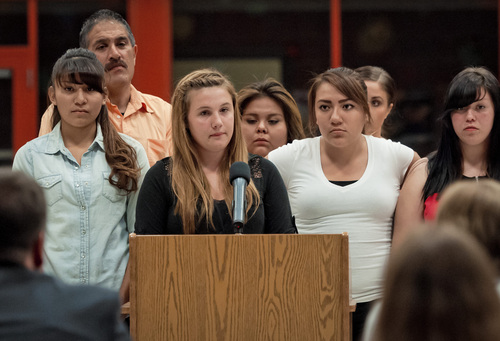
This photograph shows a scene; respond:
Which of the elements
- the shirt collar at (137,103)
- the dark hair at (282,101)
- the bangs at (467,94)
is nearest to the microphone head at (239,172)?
the bangs at (467,94)

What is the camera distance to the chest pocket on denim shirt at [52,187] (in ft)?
10.9

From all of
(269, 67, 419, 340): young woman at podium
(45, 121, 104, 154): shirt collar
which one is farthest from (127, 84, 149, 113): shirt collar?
(269, 67, 419, 340): young woman at podium

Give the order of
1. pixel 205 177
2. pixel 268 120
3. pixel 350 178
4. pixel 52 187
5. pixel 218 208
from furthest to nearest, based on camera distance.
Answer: pixel 268 120 → pixel 350 178 → pixel 52 187 → pixel 205 177 → pixel 218 208

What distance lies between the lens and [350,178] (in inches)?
140

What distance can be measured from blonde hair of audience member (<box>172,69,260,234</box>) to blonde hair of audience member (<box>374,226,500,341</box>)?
160cm

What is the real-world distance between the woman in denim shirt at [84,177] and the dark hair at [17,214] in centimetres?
147

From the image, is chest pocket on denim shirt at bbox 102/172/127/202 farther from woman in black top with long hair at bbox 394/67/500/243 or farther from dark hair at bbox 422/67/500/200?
dark hair at bbox 422/67/500/200

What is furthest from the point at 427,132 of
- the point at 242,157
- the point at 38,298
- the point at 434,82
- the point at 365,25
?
the point at 38,298

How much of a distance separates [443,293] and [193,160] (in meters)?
1.91

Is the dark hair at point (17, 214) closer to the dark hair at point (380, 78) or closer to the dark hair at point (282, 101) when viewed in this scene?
the dark hair at point (282, 101)

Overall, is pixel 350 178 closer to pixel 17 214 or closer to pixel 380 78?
pixel 380 78

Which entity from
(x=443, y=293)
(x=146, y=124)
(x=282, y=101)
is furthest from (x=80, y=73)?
(x=443, y=293)

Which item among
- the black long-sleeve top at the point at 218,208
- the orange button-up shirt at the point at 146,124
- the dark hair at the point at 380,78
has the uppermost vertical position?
Answer: the dark hair at the point at 380,78

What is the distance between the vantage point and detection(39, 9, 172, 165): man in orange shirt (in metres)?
4.10
